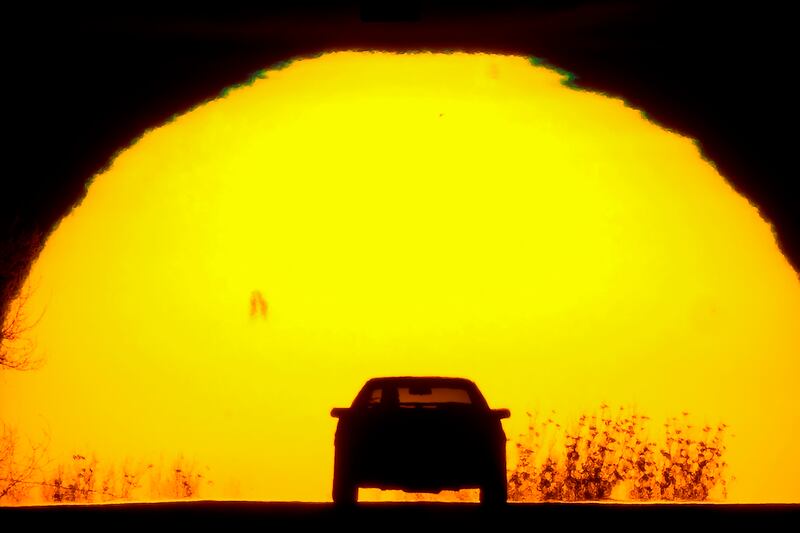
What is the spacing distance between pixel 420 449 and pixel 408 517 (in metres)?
1.01

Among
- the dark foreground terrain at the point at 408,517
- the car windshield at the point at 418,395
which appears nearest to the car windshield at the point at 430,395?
the car windshield at the point at 418,395

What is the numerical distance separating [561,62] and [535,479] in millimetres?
6484

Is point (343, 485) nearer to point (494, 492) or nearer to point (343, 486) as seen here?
point (343, 486)

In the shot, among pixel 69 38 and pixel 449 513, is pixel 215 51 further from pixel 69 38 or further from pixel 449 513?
pixel 449 513

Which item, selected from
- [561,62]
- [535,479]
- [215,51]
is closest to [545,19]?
[561,62]

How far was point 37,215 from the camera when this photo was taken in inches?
797

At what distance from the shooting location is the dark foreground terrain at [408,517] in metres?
14.3

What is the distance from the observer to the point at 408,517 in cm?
1580

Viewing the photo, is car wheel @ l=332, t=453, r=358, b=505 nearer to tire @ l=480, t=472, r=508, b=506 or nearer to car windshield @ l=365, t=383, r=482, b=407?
car windshield @ l=365, t=383, r=482, b=407

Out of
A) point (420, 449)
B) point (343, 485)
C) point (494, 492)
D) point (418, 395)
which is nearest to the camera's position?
point (420, 449)

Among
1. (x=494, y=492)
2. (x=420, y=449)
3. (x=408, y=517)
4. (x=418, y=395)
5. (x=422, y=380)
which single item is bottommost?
(x=408, y=517)

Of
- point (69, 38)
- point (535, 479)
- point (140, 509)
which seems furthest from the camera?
point (69, 38)

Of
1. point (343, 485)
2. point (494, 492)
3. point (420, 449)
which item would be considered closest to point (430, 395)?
point (420, 449)

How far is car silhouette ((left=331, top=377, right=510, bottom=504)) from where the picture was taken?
603 inches
